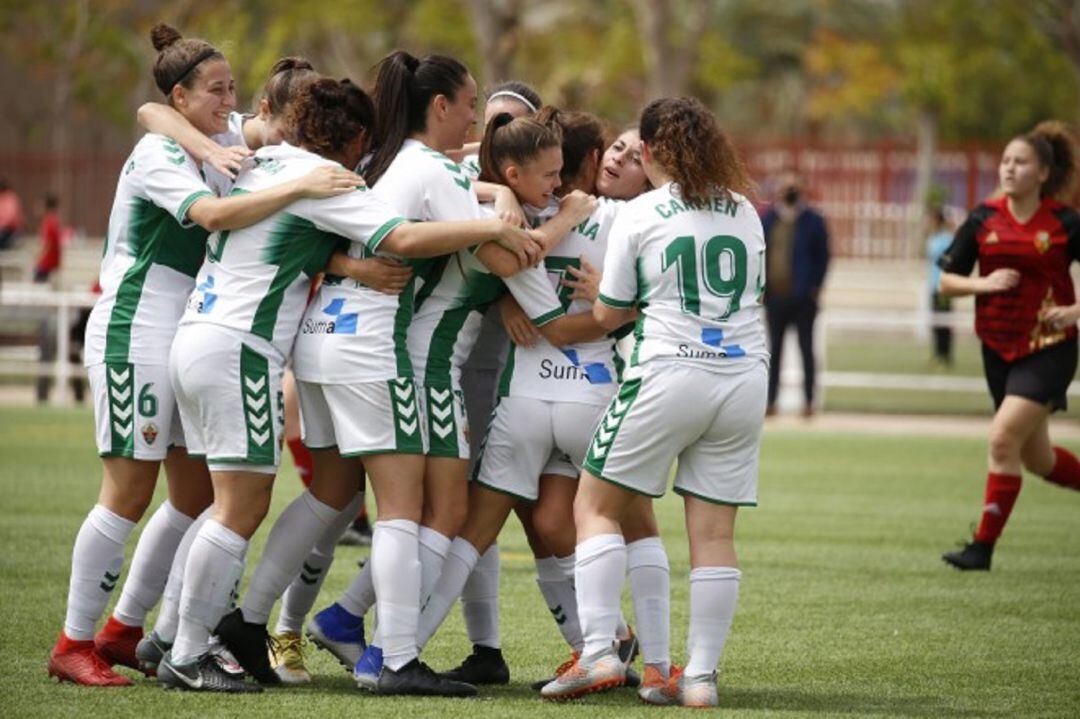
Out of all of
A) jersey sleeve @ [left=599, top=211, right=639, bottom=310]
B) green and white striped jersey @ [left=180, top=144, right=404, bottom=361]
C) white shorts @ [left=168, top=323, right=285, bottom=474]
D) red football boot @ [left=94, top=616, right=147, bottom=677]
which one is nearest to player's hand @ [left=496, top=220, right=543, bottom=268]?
jersey sleeve @ [left=599, top=211, right=639, bottom=310]

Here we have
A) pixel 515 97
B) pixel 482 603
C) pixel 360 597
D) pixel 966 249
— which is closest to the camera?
pixel 360 597

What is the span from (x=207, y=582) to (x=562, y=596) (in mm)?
1357

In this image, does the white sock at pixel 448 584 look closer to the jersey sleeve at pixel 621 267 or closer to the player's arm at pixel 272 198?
the jersey sleeve at pixel 621 267

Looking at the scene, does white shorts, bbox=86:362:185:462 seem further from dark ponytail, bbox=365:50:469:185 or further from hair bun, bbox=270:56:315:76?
hair bun, bbox=270:56:315:76

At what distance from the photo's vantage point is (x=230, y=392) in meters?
6.21

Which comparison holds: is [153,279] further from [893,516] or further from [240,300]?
[893,516]

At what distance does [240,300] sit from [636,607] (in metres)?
1.69

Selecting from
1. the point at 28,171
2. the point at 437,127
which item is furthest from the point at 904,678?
the point at 28,171

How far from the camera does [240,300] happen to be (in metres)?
6.23

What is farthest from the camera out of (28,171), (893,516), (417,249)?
(28,171)

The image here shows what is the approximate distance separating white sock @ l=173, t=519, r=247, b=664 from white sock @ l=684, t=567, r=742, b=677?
4.96 feet

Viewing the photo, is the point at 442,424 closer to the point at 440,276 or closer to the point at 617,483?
the point at 440,276

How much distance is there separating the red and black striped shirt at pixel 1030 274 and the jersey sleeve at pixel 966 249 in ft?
0.23

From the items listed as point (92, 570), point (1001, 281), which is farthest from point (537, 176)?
point (1001, 281)
